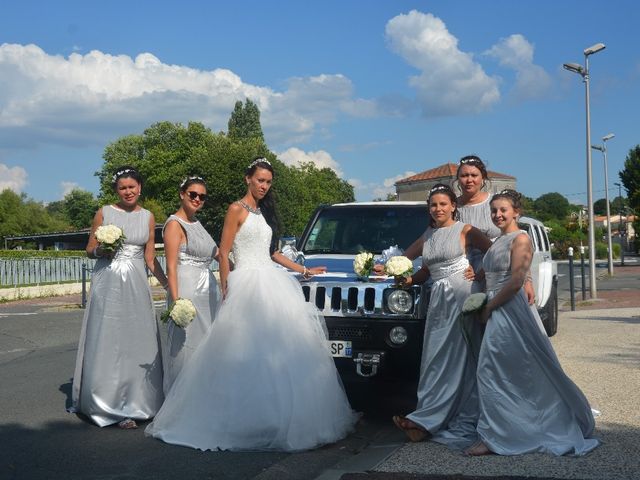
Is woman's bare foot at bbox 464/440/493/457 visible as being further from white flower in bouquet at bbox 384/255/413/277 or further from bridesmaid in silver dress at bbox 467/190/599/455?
white flower in bouquet at bbox 384/255/413/277

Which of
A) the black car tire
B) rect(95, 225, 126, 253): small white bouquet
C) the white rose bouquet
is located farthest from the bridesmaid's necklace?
the black car tire

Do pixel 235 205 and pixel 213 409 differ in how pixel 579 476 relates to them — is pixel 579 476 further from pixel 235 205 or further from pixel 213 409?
A: pixel 235 205

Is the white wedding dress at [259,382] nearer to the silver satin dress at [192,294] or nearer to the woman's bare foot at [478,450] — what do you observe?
the silver satin dress at [192,294]

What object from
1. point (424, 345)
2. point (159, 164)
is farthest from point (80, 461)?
point (159, 164)

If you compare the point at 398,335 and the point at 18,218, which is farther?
the point at 18,218

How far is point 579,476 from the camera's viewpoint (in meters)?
4.87

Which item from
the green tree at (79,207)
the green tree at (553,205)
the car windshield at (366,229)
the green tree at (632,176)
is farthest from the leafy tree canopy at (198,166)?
the green tree at (553,205)

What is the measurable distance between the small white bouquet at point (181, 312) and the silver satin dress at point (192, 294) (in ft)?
1.00

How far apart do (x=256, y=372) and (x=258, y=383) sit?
0.09 meters

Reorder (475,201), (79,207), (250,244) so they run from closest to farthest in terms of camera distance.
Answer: (250,244), (475,201), (79,207)

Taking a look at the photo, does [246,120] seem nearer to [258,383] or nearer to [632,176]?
[632,176]

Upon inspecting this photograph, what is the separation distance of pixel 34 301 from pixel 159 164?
1950 inches

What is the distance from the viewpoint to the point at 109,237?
6.80 m

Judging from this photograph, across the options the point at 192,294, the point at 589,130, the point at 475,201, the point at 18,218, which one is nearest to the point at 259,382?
the point at 192,294
